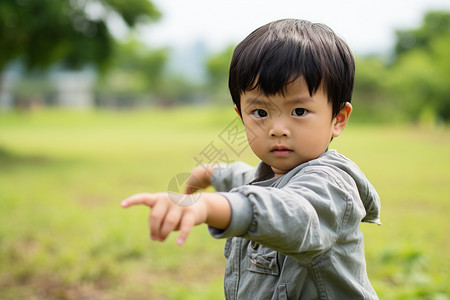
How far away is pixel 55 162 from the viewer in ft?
32.5

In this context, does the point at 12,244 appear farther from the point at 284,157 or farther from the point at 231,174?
the point at 284,157

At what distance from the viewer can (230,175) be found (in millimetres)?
1812

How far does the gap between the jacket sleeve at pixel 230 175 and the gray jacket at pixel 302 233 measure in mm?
245

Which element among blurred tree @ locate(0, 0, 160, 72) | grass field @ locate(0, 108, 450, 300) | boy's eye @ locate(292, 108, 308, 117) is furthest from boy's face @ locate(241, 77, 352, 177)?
blurred tree @ locate(0, 0, 160, 72)

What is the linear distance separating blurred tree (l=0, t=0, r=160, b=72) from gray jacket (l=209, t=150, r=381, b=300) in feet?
31.7

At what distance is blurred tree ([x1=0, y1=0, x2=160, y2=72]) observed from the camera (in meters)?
9.92

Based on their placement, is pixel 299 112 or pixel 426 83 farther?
pixel 426 83

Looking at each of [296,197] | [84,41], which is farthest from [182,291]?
[84,41]

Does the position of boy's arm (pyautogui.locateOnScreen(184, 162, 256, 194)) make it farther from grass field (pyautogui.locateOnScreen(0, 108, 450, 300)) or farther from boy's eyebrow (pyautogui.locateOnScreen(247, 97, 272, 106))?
boy's eyebrow (pyautogui.locateOnScreen(247, 97, 272, 106))

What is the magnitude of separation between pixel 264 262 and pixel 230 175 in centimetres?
56

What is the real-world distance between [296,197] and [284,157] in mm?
296

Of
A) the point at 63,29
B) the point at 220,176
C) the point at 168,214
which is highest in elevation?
the point at 63,29

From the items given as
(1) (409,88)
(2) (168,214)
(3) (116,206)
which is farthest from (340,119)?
(1) (409,88)

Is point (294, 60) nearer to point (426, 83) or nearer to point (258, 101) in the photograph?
point (258, 101)
